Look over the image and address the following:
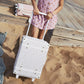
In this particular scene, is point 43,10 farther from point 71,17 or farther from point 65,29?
point 71,17

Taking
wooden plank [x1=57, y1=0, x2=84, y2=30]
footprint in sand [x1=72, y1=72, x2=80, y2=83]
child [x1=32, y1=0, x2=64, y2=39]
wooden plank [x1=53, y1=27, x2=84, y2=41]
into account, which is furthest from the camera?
wooden plank [x1=57, y1=0, x2=84, y2=30]

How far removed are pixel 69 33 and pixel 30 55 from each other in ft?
5.34

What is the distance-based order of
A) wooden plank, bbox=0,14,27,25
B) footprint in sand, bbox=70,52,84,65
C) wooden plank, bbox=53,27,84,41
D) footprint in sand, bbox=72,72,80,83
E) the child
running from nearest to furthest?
the child < footprint in sand, bbox=72,72,80,83 < footprint in sand, bbox=70,52,84,65 < wooden plank, bbox=53,27,84,41 < wooden plank, bbox=0,14,27,25

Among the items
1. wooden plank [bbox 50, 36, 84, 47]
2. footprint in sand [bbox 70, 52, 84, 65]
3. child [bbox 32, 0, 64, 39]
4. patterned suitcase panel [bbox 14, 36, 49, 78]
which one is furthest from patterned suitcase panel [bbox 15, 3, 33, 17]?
patterned suitcase panel [bbox 14, 36, 49, 78]

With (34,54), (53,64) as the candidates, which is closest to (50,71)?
(53,64)

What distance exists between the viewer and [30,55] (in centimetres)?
250

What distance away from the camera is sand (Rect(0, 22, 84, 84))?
9.53ft

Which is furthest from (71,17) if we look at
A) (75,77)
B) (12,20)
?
(75,77)

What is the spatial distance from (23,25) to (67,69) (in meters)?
1.76

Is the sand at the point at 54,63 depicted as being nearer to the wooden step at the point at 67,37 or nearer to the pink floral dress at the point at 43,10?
the wooden step at the point at 67,37

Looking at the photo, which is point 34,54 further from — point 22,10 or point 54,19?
point 22,10

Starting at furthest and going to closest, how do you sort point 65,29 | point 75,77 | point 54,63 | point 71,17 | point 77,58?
point 71,17
point 65,29
point 77,58
point 54,63
point 75,77

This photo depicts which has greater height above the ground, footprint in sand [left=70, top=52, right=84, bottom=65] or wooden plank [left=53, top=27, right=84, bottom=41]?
wooden plank [left=53, top=27, right=84, bottom=41]

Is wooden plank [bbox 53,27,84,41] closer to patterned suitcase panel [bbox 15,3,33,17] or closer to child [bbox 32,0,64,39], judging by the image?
child [bbox 32,0,64,39]
